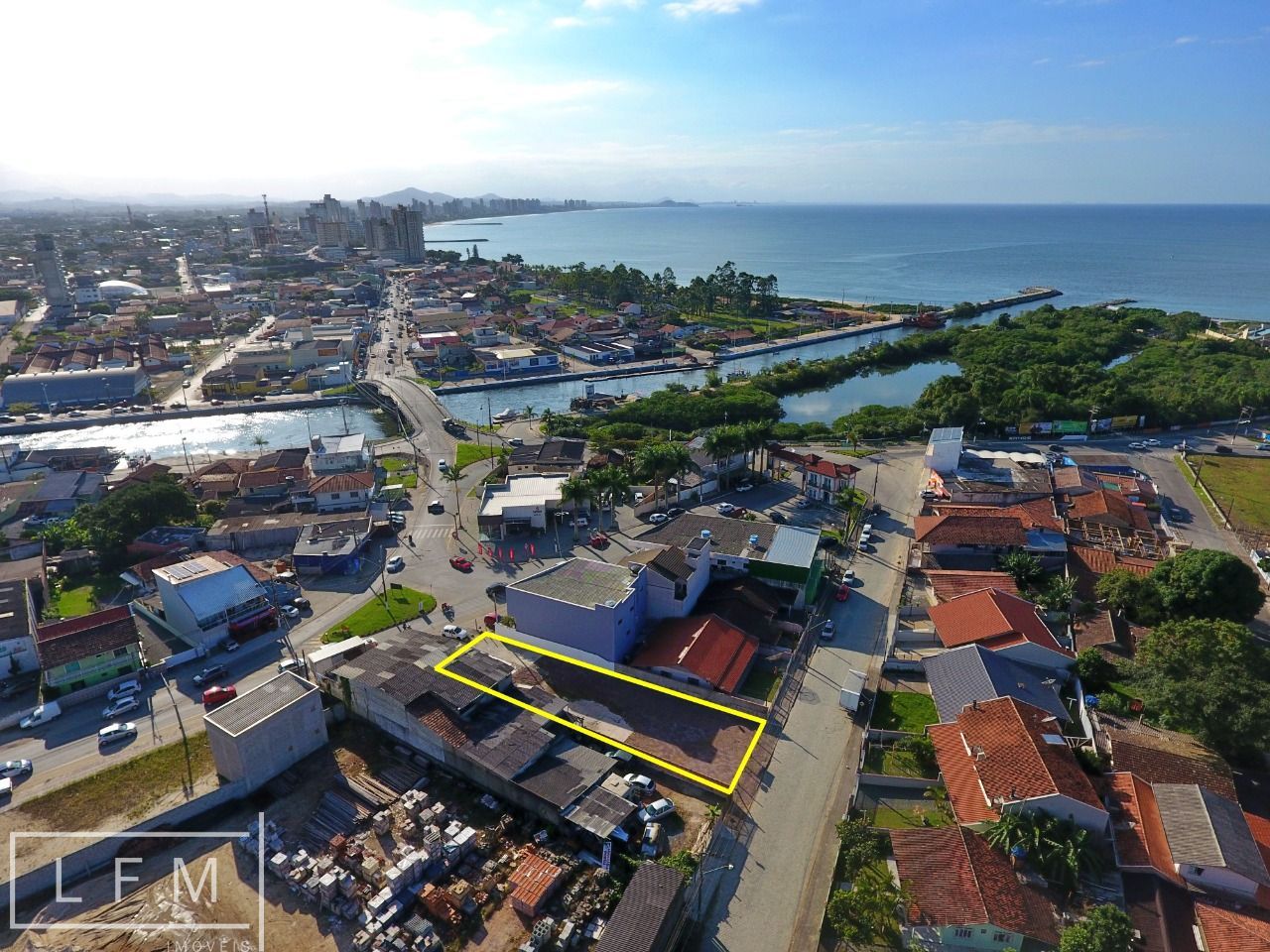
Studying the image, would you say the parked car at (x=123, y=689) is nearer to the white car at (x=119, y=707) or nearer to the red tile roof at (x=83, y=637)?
the white car at (x=119, y=707)

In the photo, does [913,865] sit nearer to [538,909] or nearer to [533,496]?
[538,909]

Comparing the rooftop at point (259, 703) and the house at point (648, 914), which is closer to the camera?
the house at point (648, 914)

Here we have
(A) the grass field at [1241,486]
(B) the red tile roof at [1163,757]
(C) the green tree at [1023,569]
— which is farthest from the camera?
(A) the grass field at [1241,486]

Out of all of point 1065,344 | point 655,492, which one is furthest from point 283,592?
point 1065,344

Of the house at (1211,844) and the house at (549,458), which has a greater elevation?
the house at (1211,844)

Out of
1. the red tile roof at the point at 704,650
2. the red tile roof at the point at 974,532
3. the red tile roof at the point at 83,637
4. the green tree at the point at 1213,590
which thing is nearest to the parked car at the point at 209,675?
the red tile roof at the point at 83,637

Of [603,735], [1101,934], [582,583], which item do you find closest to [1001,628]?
[1101,934]
